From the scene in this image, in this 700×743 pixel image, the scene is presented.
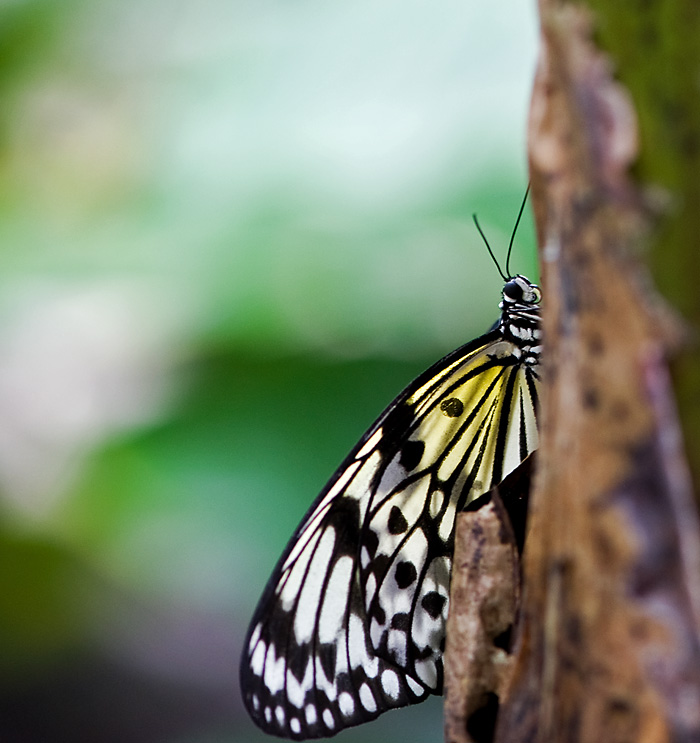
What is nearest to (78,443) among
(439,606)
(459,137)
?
(459,137)

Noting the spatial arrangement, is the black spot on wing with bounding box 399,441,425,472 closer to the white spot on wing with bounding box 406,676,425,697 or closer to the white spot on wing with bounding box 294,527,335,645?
the white spot on wing with bounding box 294,527,335,645

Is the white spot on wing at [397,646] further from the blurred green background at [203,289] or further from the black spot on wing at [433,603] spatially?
the blurred green background at [203,289]

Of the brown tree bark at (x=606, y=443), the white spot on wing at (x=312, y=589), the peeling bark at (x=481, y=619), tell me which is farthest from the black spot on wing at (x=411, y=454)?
the brown tree bark at (x=606, y=443)

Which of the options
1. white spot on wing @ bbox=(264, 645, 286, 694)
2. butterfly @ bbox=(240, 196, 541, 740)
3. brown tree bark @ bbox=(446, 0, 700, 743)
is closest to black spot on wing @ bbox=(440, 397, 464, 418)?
butterfly @ bbox=(240, 196, 541, 740)

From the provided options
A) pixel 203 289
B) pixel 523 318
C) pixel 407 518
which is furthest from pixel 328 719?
pixel 203 289

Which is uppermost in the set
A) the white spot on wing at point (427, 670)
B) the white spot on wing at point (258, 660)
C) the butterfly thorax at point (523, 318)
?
the butterfly thorax at point (523, 318)
